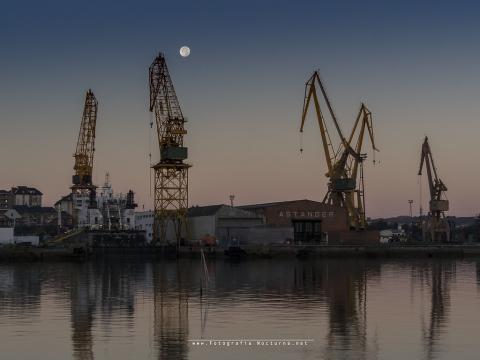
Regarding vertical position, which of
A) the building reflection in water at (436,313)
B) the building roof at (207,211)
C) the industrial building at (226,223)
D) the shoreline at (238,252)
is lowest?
the building reflection in water at (436,313)

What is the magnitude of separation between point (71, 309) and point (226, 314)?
7.72 meters

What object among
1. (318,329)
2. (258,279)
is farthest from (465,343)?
(258,279)

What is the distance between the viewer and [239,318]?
108 feet

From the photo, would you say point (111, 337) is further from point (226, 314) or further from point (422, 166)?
point (422, 166)

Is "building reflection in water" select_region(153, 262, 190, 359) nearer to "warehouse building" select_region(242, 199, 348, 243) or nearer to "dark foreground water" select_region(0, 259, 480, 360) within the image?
"dark foreground water" select_region(0, 259, 480, 360)

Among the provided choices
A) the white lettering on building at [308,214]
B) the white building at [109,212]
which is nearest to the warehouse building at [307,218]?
the white lettering on building at [308,214]

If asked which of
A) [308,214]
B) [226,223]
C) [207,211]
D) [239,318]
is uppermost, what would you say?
[207,211]

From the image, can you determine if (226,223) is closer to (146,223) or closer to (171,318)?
(146,223)

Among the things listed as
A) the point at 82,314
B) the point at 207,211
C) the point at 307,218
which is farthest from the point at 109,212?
the point at 82,314

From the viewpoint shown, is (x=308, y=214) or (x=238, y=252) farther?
(x=308, y=214)

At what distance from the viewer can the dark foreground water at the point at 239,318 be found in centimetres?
2539

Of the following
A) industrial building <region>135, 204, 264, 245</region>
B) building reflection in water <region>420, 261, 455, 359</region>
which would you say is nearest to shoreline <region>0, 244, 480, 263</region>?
industrial building <region>135, 204, 264, 245</region>

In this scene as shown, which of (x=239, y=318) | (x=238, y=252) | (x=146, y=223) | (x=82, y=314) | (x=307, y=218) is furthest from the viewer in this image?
(x=146, y=223)

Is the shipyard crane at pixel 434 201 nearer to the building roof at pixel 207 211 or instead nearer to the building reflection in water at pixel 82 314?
the building roof at pixel 207 211
